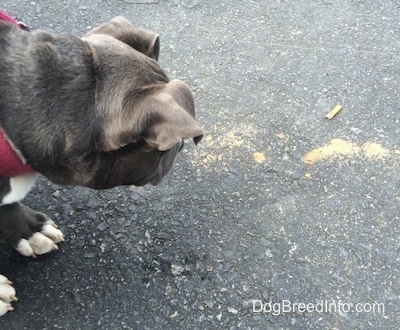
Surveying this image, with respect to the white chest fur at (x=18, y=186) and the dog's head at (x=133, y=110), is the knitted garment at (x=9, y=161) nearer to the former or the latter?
the white chest fur at (x=18, y=186)

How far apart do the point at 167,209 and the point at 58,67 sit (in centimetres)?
114

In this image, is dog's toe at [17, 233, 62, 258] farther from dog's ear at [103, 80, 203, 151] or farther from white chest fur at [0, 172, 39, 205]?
dog's ear at [103, 80, 203, 151]

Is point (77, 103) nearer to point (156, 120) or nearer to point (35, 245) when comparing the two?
point (156, 120)

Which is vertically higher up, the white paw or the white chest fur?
the white chest fur

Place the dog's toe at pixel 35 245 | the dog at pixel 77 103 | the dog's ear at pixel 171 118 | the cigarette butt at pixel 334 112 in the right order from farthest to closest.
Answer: the cigarette butt at pixel 334 112 < the dog's toe at pixel 35 245 < the dog at pixel 77 103 < the dog's ear at pixel 171 118

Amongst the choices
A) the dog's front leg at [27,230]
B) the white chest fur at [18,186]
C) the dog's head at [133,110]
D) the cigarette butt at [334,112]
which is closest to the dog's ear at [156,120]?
the dog's head at [133,110]

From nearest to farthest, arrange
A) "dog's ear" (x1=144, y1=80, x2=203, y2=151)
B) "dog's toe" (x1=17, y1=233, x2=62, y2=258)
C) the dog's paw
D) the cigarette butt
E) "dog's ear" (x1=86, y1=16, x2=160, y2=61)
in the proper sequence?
"dog's ear" (x1=144, y1=80, x2=203, y2=151) → "dog's ear" (x1=86, y1=16, x2=160, y2=61) → the dog's paw → "dog's toe" (x1=17, y1=233, x2=62, y2=258) → the cigarette butt

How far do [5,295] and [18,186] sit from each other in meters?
0.57

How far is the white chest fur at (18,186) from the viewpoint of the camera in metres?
2.38

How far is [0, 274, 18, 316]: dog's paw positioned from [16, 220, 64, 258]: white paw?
0.55ft

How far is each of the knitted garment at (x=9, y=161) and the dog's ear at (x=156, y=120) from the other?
321 millimetres

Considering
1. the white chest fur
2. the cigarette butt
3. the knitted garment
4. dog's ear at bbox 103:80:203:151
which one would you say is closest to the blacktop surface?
the cigarette butt

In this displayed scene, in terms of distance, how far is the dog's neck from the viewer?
7.03 feet

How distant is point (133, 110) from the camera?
2.07 metres
